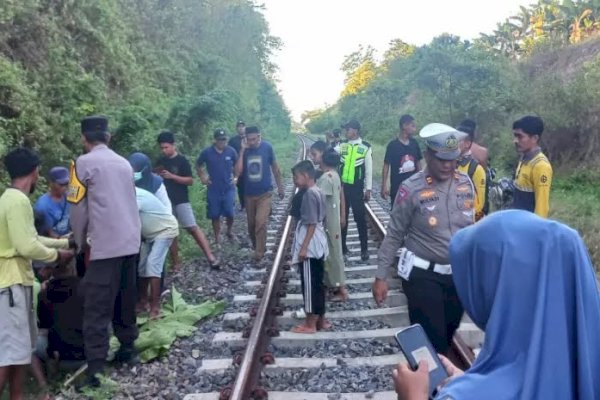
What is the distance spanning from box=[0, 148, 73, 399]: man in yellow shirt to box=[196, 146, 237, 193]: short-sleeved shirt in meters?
5.47

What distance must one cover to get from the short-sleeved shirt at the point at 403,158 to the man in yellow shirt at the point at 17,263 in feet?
17.0

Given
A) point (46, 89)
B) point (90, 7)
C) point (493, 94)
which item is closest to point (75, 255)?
point (46, 89)

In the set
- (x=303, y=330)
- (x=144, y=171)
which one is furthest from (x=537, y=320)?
(x=144, y=171)

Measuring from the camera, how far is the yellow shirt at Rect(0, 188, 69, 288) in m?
4.50

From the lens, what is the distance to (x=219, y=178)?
10133 mm

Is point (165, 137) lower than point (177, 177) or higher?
higher

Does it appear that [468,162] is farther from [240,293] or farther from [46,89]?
[46,89]

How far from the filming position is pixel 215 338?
600 centimetres

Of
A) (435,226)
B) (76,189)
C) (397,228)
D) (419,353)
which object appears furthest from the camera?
(76,189)

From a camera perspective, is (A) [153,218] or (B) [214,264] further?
(B) [214,264]

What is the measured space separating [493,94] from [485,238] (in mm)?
21895

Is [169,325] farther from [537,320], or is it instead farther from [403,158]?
[537,320]

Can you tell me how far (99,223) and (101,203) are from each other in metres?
0.15

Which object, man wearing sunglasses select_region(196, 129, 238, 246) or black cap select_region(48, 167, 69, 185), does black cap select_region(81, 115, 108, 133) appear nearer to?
black cap select_region(48, 167, 69, 185)
